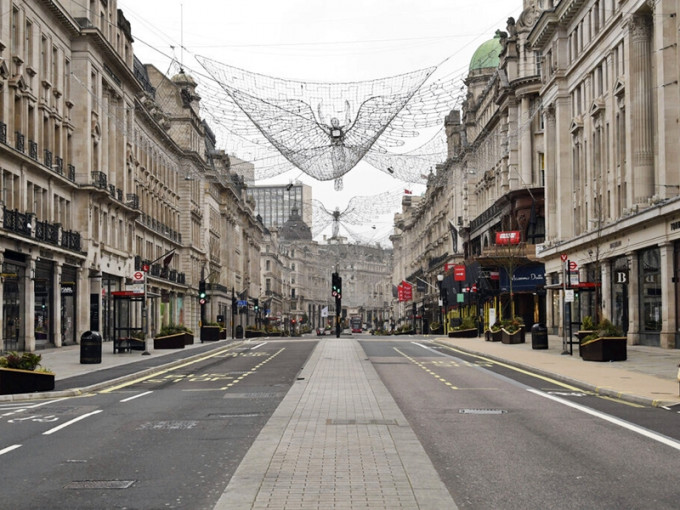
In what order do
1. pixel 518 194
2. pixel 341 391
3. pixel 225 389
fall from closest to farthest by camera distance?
pixel 341 391 < pixel 225 389 < pixel 518 194

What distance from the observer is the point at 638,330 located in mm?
45969

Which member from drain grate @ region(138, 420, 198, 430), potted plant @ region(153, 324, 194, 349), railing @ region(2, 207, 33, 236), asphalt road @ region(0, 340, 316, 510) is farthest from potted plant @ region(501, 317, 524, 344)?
drain grate @ region(138, 420, 198, 430)

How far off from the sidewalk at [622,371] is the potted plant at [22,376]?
44.6 ft

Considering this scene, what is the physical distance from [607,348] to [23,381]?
2102 cm

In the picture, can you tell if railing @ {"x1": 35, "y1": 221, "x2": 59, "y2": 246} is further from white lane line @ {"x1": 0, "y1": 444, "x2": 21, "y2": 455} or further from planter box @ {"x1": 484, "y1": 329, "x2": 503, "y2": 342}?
white lane line @ {"x1": 0, "y1": 444, "x2": 21, "y2": 455}

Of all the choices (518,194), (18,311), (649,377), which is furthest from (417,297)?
(649,377)

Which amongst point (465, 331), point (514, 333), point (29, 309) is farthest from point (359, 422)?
point (465, 331)

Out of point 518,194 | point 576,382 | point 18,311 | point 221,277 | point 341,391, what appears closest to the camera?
point 341,391

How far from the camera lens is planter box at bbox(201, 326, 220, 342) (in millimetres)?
66500

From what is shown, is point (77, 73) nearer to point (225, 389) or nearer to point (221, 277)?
point (225, 389)

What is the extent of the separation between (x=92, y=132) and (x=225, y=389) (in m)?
37.9

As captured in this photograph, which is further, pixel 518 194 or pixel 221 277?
pixel 221 277

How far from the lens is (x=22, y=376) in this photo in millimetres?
22250

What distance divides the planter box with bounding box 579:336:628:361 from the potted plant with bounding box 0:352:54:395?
20045mm
